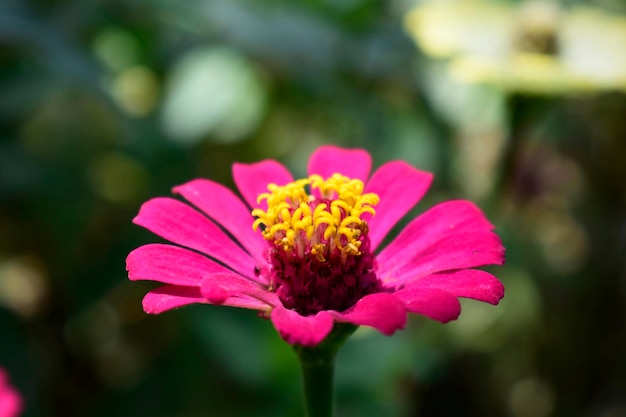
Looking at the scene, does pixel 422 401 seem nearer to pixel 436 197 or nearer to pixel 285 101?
pixel 436 197

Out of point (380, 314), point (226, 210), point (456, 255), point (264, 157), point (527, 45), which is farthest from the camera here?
point (264, 157)

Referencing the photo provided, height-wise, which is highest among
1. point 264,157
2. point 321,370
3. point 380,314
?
point 380,314

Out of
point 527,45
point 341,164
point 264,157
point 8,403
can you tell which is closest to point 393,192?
point 341,164

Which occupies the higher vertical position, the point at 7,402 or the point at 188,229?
the point at 188,229

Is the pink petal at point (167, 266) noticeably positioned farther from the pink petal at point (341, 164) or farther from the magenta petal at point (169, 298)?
the pink petal at point (341, 164)

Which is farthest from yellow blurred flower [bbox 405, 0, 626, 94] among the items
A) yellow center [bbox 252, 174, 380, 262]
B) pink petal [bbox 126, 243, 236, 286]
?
pink petal [bbox 126, 243, 236, 286]

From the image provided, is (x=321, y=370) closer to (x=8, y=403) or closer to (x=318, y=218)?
(x=318, y=218)
